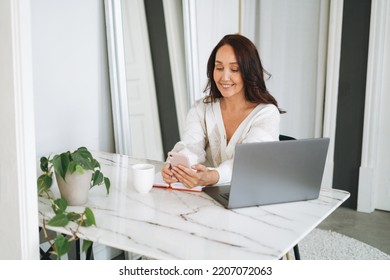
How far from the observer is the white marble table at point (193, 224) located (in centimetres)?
103

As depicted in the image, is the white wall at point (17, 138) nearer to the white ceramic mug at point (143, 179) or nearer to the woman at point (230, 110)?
the white ceramic mug at point (143, 179)

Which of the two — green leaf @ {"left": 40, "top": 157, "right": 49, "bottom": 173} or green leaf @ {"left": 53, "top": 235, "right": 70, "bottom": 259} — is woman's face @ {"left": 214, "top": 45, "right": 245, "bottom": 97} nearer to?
green leaf @ {"left": 40, "top": 157, "right": 49, "bottom": 173}

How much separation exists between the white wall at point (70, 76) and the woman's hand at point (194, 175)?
83cm

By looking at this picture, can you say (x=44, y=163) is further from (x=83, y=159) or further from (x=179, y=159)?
(x=179, y=159)

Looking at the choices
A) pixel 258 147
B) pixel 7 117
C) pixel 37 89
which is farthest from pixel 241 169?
pixel 37 89

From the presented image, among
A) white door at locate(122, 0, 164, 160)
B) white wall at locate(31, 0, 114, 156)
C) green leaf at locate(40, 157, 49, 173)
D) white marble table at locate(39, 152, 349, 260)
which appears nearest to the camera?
white marble table at locate(39, 152, 349, 260)

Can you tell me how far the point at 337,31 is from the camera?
3398mm

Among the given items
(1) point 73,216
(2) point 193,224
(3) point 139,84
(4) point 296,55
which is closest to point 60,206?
(1) point 73,216

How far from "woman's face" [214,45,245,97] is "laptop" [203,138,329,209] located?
65cm

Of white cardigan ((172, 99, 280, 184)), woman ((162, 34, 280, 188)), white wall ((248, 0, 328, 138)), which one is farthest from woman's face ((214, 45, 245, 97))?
white wall ((248, 0, 328, 138))

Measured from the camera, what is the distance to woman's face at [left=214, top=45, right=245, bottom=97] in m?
1.88

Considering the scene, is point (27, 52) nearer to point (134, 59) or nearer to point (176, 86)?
point (134, 59)

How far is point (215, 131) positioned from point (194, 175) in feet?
1.58

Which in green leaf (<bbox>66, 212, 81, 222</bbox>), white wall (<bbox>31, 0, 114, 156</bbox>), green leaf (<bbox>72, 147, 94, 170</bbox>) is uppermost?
white wall (<bbox>31, 0, 114, 156</bbox>)
